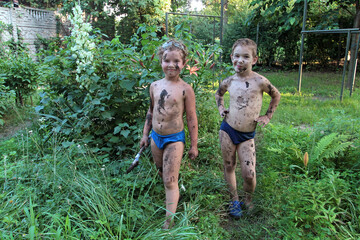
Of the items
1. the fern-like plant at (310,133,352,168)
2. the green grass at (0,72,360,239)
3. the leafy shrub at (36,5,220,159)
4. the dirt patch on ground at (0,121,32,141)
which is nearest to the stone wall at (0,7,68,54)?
Result: the dirt patch on ground at (0,121,32,141)

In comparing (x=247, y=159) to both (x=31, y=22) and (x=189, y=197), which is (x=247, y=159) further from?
(x=31, y=22)

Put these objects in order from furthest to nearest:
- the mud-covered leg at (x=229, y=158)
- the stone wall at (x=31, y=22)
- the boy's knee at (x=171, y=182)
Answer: the stone wall at (x=31, y=22) → the mud-covered leg at (x=229, y=158) → the boy's knee at (x=171, y=182)

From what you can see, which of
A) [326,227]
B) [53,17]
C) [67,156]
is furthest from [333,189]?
[53,17]

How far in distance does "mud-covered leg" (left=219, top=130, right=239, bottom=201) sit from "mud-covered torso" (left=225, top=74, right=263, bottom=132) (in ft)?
0.48

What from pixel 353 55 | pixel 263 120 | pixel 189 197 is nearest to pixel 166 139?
pixel 189 197

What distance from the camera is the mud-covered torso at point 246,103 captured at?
231 centimetres

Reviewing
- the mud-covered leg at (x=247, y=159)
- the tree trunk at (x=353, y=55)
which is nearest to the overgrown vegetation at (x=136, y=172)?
the mud-covered leg at (x=247, y=159)

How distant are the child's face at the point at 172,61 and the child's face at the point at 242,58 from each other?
0.50m

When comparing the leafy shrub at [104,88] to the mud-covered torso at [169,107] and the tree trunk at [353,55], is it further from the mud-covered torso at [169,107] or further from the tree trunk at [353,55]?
the tree trunk at [353,55]

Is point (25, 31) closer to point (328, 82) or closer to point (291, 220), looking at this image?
point (328, 82)

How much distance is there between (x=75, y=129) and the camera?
9.95ft

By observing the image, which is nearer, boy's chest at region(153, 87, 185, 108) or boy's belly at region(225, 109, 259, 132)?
boy's chest at region(153, 87, 185, 108)

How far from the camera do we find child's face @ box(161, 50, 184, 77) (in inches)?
83.7

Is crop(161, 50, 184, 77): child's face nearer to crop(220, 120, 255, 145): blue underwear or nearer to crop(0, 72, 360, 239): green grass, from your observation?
crop(220, 120, 255, 145): blue underwear
